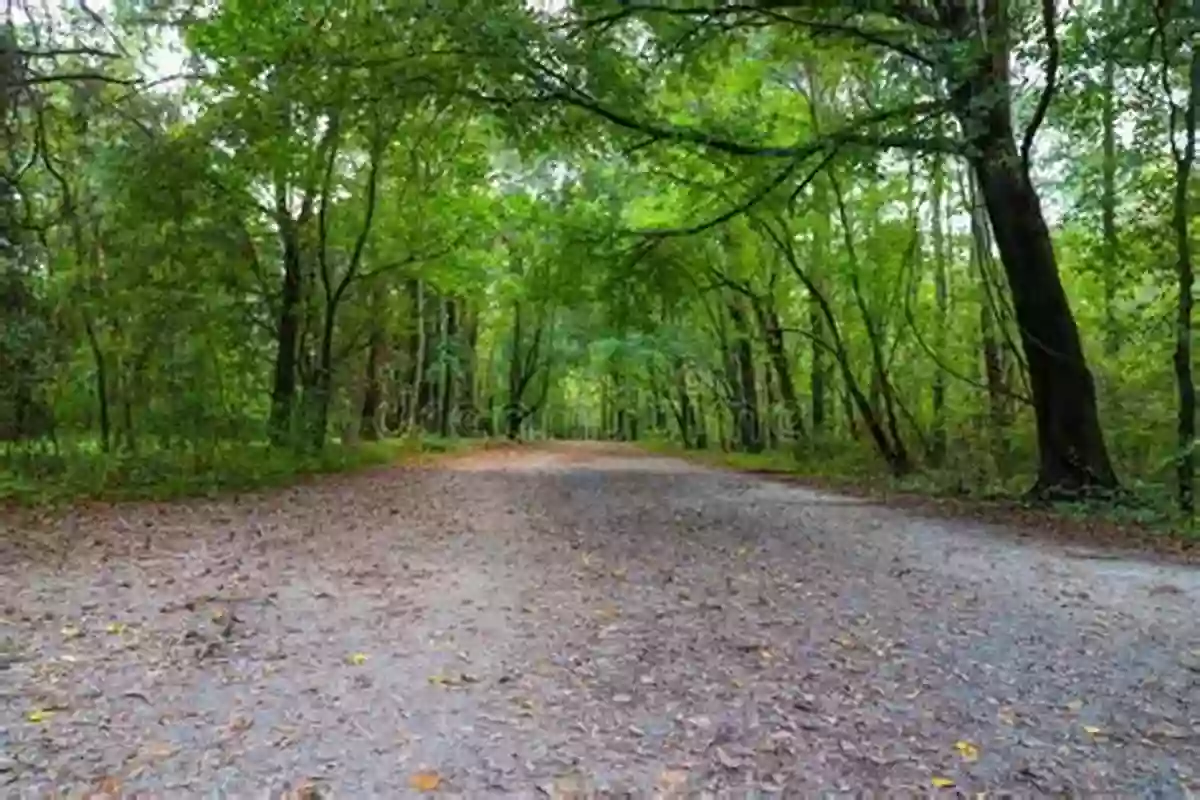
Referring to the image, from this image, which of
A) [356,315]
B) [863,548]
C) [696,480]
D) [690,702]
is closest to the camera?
[690,702]

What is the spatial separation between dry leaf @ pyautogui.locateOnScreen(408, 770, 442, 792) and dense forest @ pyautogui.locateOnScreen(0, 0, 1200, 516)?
7963 mm

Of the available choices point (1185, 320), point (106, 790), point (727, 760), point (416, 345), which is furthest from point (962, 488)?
point (416, 345)

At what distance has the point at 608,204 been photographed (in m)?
22.0

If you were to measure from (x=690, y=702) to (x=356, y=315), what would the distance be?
661 inches

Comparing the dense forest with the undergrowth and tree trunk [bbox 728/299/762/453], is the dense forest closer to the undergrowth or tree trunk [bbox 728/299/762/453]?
the undergrowth

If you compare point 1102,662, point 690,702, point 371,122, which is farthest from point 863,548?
point 371,122

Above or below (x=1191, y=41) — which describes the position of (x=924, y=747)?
below

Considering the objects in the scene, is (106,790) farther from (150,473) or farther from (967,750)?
(150,473)

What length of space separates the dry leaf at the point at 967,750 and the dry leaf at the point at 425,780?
6.21ft

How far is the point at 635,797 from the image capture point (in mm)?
3186

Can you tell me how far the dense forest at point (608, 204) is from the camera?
1040 centimetres

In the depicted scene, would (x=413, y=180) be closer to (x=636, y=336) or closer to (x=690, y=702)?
(x=636, y=336)

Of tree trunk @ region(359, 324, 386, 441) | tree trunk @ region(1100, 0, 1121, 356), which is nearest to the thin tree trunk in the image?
tree trunk @ region(1100, 0, 1121, 356)

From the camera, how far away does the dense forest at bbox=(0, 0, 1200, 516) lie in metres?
10.4
